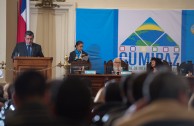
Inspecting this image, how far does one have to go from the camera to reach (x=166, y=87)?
2.44m

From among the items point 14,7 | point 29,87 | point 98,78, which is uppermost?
point 14,7

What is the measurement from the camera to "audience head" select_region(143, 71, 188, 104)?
96.1 inches

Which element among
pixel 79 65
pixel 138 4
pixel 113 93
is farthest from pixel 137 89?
pixel 138 4

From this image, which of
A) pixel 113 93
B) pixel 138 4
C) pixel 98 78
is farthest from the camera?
pixel 138 4

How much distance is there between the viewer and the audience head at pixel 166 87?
96.1 inches

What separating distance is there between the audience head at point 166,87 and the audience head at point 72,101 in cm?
38

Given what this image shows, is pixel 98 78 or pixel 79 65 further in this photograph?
pixel 79 65

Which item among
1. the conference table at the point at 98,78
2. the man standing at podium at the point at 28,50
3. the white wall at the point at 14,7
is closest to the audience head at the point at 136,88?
the conference table at the point at 98,78

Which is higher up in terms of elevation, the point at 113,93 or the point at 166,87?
the point at 166,87

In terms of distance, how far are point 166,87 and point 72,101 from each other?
1.73 feet

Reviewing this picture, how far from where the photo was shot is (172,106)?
244 cm

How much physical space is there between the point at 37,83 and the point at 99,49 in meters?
10.0

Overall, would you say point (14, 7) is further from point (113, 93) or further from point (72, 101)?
point (72, 101)

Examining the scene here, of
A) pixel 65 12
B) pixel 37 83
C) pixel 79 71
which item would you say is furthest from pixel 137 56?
pixel 37 83
